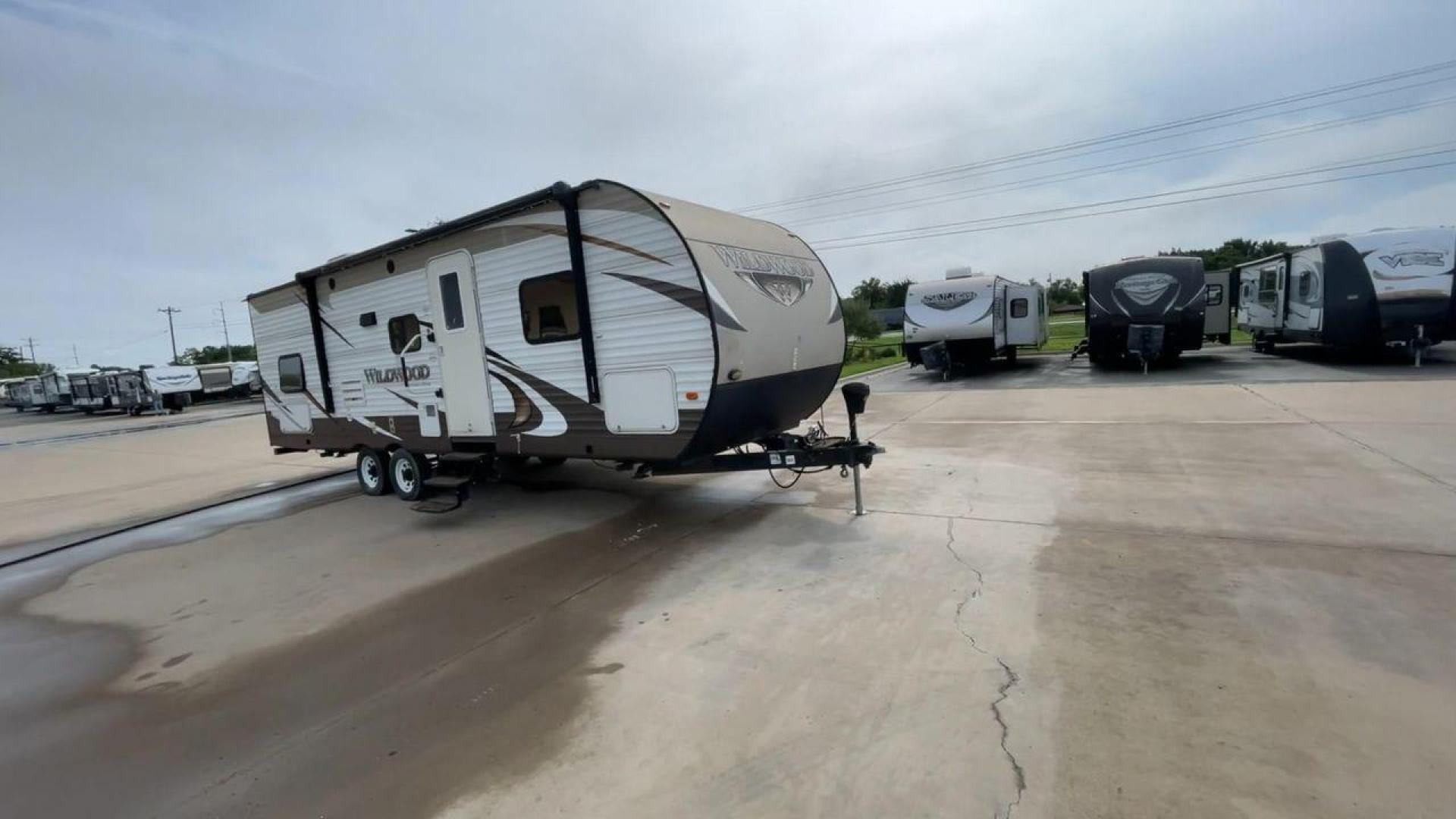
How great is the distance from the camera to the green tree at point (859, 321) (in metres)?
42.1

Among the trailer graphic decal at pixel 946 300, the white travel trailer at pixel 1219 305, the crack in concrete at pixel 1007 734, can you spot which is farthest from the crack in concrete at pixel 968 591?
the white travel trailer at pixel 1219 305

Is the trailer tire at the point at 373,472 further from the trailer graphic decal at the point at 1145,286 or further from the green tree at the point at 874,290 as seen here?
the green tree at the point at 874,290

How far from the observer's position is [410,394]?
8469mm

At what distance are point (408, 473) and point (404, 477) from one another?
0.13 meters

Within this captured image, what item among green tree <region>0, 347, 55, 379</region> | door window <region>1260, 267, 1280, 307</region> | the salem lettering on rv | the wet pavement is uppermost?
green tree <region>0, 347, 55, 379</region>

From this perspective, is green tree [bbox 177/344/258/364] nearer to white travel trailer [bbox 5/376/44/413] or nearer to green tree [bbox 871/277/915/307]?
white travel trailer [bbox 5/376/44/413]

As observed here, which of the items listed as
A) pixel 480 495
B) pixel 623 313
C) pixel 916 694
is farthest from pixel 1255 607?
pixel 480 495

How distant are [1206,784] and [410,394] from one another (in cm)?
850

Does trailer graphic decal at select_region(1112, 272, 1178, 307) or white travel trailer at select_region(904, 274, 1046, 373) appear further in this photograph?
white travel trailer at select_region(904, 274, 1046, 373)

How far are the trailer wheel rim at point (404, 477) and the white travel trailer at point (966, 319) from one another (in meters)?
14.6

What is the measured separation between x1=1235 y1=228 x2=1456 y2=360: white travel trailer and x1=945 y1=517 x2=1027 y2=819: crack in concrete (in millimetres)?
15990

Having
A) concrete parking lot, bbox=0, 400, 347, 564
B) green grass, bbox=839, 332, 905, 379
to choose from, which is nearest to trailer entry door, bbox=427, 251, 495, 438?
concrete parking lot, bbox=0, 400, 347, 564

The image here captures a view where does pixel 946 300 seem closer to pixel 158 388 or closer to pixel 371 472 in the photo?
pixel 371 472

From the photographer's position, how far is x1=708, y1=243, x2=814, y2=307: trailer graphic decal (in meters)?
6.16
